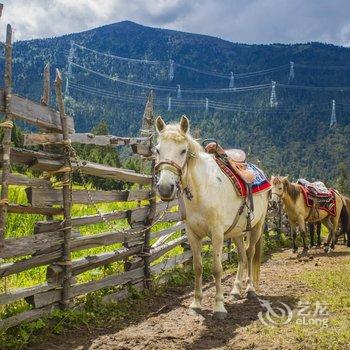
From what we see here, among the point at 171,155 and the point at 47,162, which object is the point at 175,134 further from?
the point at 47,162

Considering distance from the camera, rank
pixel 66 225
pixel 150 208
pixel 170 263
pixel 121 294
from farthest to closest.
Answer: pixel 170 263 → pixel 150 208 → pixel 121 294 → pixel 66 225

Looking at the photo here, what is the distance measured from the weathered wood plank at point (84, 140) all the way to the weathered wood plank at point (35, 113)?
0.13 metres

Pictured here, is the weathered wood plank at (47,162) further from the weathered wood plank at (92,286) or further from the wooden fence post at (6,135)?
the weathered wood plank at (92,286)

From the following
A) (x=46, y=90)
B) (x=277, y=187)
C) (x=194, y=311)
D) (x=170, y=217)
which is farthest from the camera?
(x=277, y=187)

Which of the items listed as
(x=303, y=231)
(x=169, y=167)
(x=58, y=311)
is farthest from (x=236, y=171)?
(x=303, y=231)

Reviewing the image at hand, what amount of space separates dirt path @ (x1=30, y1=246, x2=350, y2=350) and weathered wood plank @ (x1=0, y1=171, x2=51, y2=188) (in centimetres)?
188

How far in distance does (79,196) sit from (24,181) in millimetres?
1077

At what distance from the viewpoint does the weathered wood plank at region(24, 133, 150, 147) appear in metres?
5.55

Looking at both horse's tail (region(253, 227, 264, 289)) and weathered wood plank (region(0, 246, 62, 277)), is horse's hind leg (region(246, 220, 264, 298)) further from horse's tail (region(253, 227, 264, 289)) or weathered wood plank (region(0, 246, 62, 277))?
weathered wood plank (region(0, 246, 62, 277))

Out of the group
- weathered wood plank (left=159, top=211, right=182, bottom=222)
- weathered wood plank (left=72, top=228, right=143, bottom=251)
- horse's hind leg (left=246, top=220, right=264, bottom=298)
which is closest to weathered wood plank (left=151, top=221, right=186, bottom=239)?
weathered wood plank (left=159, top=211, right=182, bottom=222)

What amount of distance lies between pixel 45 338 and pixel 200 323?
6.67ft

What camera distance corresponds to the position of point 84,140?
257 inches

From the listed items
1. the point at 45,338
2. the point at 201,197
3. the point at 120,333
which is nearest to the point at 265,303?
the point at 201,197

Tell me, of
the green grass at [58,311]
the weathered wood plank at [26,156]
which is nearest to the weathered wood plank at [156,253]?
the green grass at [58,311]
